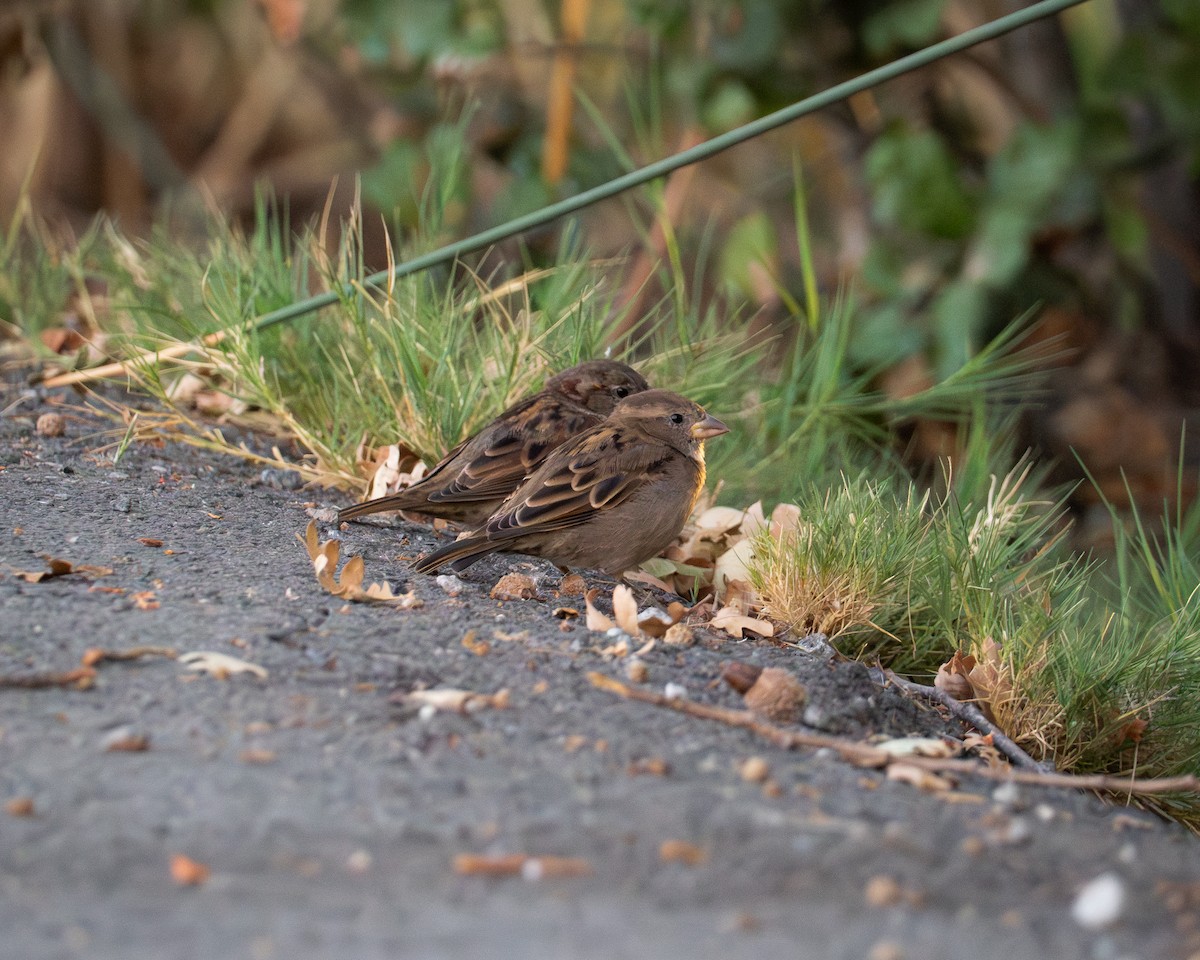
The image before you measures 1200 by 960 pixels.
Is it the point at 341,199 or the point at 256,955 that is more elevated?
the point at 256,955

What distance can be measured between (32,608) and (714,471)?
7.22ft

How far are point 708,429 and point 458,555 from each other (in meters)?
0.87

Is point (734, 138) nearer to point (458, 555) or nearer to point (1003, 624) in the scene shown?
point (458, 555)

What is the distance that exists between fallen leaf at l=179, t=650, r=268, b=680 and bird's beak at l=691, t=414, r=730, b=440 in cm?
172

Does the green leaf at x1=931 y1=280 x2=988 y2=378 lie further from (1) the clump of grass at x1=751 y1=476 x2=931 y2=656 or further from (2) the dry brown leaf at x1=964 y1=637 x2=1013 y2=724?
(2) the dry brown leaf at x1=964 y1=637 x2=1013 y2=724

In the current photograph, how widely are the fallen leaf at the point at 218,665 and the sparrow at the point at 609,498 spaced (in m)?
1.13

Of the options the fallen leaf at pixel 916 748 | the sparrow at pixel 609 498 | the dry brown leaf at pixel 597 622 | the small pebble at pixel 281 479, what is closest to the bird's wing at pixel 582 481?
the sparrow at pixel 609 498

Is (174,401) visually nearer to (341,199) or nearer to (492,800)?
(492,800)

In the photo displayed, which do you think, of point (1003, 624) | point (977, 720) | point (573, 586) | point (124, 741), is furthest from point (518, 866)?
point (573, 586)

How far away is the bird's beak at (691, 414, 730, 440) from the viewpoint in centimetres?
394

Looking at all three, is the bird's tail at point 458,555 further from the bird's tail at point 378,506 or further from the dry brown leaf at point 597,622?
the dry brown leaf at point 597,622

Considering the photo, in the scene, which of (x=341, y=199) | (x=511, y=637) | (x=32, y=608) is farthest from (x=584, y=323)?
(x=341, y=199)

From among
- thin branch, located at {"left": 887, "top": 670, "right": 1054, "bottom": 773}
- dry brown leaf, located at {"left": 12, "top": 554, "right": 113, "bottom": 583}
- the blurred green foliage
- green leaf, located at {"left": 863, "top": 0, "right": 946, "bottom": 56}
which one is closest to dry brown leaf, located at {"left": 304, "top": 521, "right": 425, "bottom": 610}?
dry brown leaf, located at {"left": 12, "top": 554, "right": 113, "bottom": 583}

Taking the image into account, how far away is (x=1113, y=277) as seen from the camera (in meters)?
5.93
